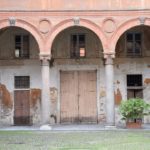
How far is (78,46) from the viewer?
30.2 meters

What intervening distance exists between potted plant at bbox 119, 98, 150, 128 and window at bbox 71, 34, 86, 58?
480 centimetres

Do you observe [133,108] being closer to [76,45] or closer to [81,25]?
[81,25]

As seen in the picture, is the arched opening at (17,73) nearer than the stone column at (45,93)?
No

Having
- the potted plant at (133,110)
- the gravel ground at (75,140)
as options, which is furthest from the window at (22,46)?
the potted plant at (133,110)

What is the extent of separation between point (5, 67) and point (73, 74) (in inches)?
152

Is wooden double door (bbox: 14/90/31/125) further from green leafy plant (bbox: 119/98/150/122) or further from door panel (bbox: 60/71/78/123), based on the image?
green leafy plant (bbox: 119/98/150/122)

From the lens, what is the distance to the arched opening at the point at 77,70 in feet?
98.9

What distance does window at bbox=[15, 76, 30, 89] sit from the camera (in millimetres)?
30266

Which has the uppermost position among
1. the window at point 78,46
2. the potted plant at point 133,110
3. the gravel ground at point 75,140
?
the window at point 78,46

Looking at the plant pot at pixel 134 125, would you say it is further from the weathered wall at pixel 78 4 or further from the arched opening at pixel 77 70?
the weathered wall at pixel 78 4

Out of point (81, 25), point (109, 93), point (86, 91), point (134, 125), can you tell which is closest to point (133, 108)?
point (134, 125)

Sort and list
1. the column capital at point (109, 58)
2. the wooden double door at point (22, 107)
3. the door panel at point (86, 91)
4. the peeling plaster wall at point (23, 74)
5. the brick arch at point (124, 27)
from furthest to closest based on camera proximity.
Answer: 1. the door panel at point (86, 91)
2. the peeling plaster wall at point (23, 74)
3. the wooden double door at point (22, 107)
4. the column capital at point (109, 58)
5. the brick arch at point (124, 27)

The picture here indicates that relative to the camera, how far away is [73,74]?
30312 millimetres

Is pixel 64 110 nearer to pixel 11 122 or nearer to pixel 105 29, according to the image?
pixel 11 122
